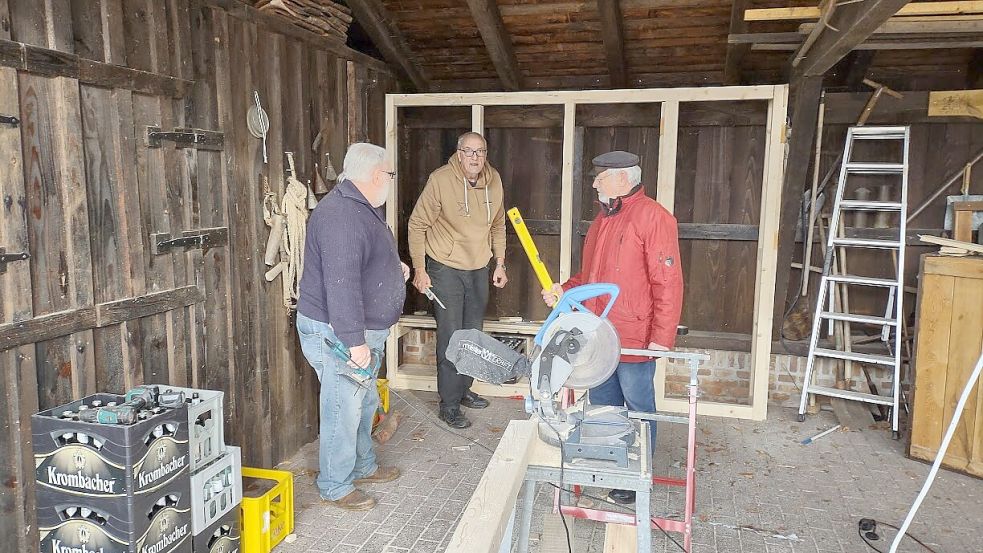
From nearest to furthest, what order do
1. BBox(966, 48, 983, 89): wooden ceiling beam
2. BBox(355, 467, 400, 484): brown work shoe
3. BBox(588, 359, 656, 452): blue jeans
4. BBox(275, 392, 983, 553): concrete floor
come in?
BBox(275, 392, 983, 553): concrete floor, BBox(588, 359, 656, 452): blue jeans, BBox(355, 467, 400, 484): brown work shoe, BBox(966, 48, 983, 89): wooden ceiling beam

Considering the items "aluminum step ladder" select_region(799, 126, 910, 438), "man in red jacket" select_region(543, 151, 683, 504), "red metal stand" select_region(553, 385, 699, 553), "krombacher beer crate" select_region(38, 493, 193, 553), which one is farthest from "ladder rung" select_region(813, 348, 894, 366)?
"krombacher beer crate" select_region(38, 493, 193, 553)

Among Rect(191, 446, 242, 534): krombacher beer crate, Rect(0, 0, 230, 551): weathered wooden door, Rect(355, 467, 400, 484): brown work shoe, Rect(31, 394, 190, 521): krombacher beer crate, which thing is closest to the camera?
Rect(31, 394, 190, 521): krombacher beer crate

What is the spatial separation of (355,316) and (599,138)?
2.87 m

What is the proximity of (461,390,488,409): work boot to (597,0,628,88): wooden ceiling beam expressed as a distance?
2400 millimetres

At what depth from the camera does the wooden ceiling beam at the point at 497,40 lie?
4.05m

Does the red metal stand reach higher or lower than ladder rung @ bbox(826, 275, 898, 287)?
lower

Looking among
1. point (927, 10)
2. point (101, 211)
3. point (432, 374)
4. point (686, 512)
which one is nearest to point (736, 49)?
point (927, 10)

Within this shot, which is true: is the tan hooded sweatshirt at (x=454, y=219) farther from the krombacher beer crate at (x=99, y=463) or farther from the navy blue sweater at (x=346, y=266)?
the krombacher beer crate at (x=99, y=463)

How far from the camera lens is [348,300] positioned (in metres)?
2.73

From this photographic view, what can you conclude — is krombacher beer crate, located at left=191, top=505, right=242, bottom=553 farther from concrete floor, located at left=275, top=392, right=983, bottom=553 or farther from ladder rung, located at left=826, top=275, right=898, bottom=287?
ladder rung, located at left=826, top=275, right=898, bottom=287

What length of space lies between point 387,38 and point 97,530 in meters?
3.51

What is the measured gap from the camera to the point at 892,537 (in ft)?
9.37

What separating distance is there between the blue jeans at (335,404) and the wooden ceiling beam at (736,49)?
8.52 ft

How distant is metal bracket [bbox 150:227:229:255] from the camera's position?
2650 millimetres
